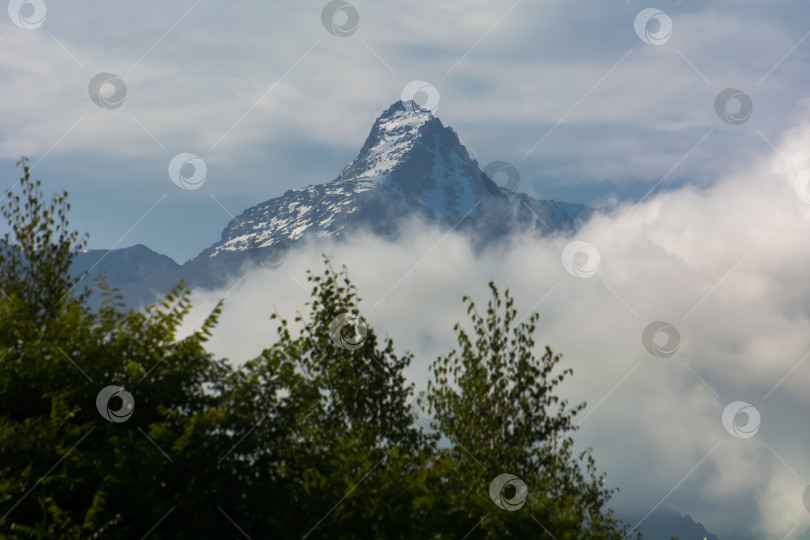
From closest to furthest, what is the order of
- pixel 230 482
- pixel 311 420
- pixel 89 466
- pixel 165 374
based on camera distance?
pixel 89 466 → pixel 230 482 → pixel 165 374 → pixel 311 420

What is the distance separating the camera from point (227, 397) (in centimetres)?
1443

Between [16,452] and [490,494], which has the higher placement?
[490,494]

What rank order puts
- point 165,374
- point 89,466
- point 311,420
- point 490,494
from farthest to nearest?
point 311,420, point 490,494, point 165,374, point 89,466

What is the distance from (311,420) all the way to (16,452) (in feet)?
20.2

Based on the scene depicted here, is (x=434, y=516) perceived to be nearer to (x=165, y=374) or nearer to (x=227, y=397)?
(x=227, y=397)

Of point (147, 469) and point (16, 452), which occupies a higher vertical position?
point (147, 469)

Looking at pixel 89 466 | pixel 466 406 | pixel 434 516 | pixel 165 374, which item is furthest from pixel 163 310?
pixel 466 406

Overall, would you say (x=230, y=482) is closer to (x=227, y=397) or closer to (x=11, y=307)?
(x=227, y=397)

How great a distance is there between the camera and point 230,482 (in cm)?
1362

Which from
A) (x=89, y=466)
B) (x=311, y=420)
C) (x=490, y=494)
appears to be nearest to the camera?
(x=89, y=466)

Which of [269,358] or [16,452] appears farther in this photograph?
[269,358]

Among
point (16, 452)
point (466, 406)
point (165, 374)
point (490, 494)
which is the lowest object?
point (16, 452)

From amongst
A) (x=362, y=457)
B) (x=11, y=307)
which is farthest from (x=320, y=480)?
(x=11, y=307)

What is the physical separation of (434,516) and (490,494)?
1.78 metres
